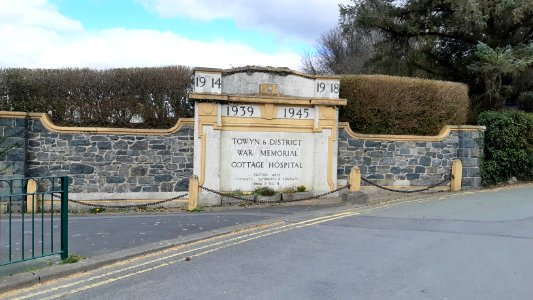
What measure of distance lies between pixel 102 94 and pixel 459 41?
15455 mm

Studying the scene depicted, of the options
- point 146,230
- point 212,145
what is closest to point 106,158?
point 212,145

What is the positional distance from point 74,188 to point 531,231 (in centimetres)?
1081

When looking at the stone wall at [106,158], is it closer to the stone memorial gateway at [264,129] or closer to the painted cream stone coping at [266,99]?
the stone memorial gateway at [264,129]

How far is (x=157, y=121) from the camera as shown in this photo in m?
13.4

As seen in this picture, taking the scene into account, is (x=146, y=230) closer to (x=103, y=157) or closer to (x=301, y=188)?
Answer: (x=103, y=157)

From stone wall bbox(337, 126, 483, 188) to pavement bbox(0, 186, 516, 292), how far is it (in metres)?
1.28

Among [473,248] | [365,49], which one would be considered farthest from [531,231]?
[365,49]

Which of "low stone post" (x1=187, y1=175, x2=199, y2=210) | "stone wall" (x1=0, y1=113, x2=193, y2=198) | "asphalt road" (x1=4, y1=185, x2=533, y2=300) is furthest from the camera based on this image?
"stone wall" (x1=0, y1=113, x2=193, y2=198)

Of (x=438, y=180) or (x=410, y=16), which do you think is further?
(x=410, y=16)

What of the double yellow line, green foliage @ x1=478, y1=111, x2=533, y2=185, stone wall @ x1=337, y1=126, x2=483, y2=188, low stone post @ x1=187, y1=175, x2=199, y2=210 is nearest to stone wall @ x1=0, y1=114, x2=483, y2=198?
stone wall @ x1=337, y1=126, x2=483, y2=188

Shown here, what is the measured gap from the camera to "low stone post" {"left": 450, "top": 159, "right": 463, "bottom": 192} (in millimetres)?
14633

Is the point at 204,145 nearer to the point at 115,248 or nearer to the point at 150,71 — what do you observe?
the point at 150,71

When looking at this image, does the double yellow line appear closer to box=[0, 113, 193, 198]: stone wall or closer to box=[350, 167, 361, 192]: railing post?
box=[350, 167, 361, 192]: railing post

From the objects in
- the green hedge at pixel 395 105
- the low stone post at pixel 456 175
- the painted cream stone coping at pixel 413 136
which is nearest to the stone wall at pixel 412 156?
the painted cream stone coping at pixel 413 136
